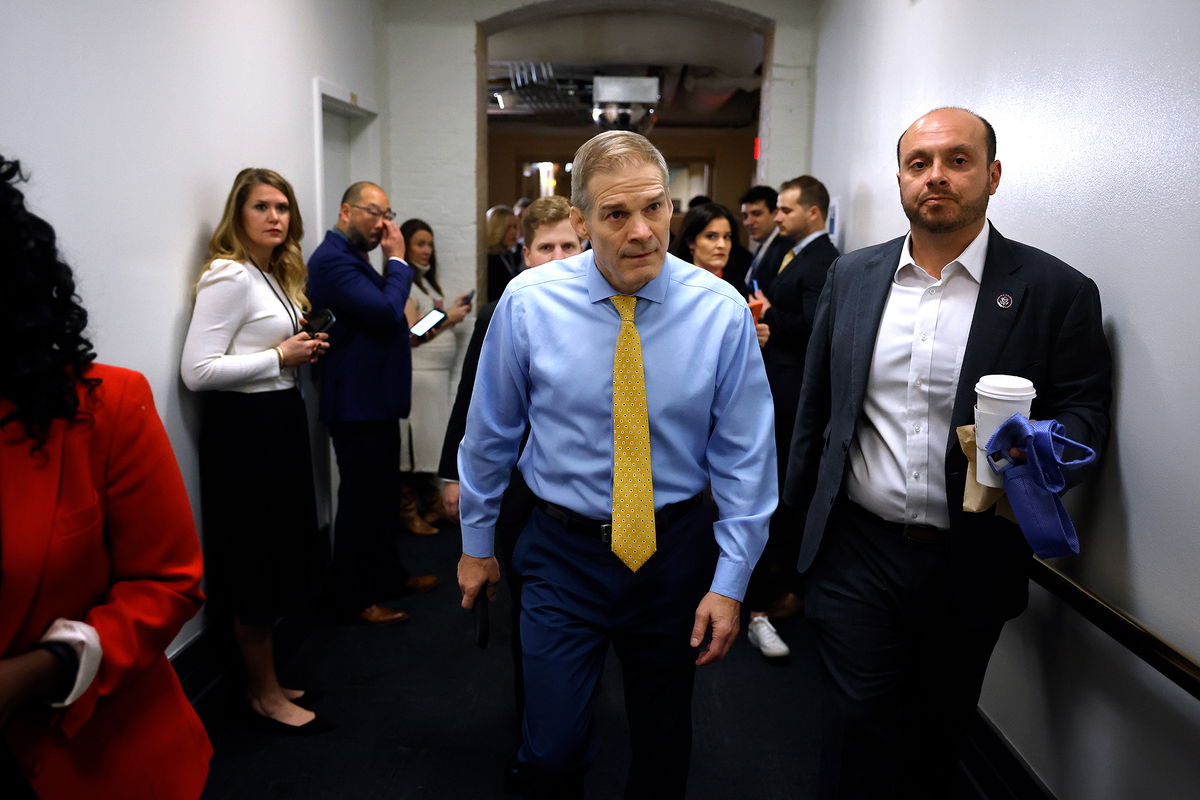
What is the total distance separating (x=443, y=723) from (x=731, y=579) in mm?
1499

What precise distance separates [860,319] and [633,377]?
61 centimetres

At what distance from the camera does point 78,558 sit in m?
1.19

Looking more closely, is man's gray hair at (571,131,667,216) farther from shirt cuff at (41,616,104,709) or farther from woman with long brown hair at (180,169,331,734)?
woman with long brown hair at (180,169,331,734)

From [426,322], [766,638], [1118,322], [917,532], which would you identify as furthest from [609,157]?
[426,322]

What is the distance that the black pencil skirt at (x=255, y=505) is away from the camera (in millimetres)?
2768

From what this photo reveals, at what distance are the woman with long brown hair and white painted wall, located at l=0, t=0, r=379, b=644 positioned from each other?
4.4 inches

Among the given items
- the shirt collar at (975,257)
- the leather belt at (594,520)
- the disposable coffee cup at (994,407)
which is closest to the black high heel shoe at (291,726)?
the leather belt at (594,520)

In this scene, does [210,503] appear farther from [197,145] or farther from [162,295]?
[197,145]

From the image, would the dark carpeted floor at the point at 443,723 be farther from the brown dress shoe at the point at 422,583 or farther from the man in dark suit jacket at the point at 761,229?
the man in dark suit jacket at the point at 761,229

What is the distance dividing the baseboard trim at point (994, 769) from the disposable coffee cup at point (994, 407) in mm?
863

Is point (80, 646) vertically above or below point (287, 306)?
below

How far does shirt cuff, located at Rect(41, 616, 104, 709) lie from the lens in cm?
114

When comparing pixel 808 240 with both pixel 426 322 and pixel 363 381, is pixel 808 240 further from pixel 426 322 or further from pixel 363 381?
pixel 363 381

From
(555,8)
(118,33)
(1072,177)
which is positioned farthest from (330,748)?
(555,8)
